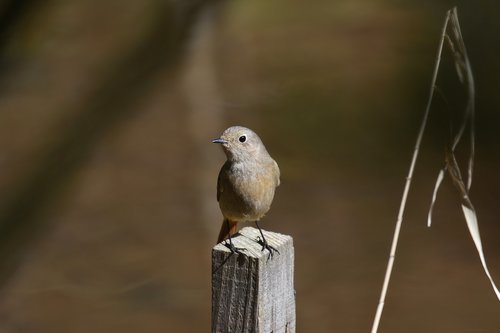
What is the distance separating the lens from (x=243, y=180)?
356cm

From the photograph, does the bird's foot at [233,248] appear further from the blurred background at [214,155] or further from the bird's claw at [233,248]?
the blurred background at [214,155]

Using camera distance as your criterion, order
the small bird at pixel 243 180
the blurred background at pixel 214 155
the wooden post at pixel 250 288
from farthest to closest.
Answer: the blurred background at pixel 214 155 → the small bird at pixel 243 180 → the wooden post at pixel 250 288

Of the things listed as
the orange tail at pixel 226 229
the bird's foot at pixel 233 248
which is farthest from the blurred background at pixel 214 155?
the bird's foot at pixel 233 248

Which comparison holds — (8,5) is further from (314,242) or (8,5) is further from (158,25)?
(314,242)

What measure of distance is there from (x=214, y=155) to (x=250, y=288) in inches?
263

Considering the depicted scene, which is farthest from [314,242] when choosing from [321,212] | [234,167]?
[234,167]

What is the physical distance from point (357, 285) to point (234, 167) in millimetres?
3950

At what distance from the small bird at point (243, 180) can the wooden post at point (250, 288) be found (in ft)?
2.99

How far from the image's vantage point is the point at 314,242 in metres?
8.09

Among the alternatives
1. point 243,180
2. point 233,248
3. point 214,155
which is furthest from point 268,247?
point 214,155

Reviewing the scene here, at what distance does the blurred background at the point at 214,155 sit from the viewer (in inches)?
247

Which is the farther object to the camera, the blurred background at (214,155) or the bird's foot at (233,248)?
the blurred background at (214,155)

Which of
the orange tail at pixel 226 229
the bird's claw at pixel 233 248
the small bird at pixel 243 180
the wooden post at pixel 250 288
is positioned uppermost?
the small bird at pixel 243 180

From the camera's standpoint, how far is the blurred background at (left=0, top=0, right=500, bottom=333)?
6.29 metres
